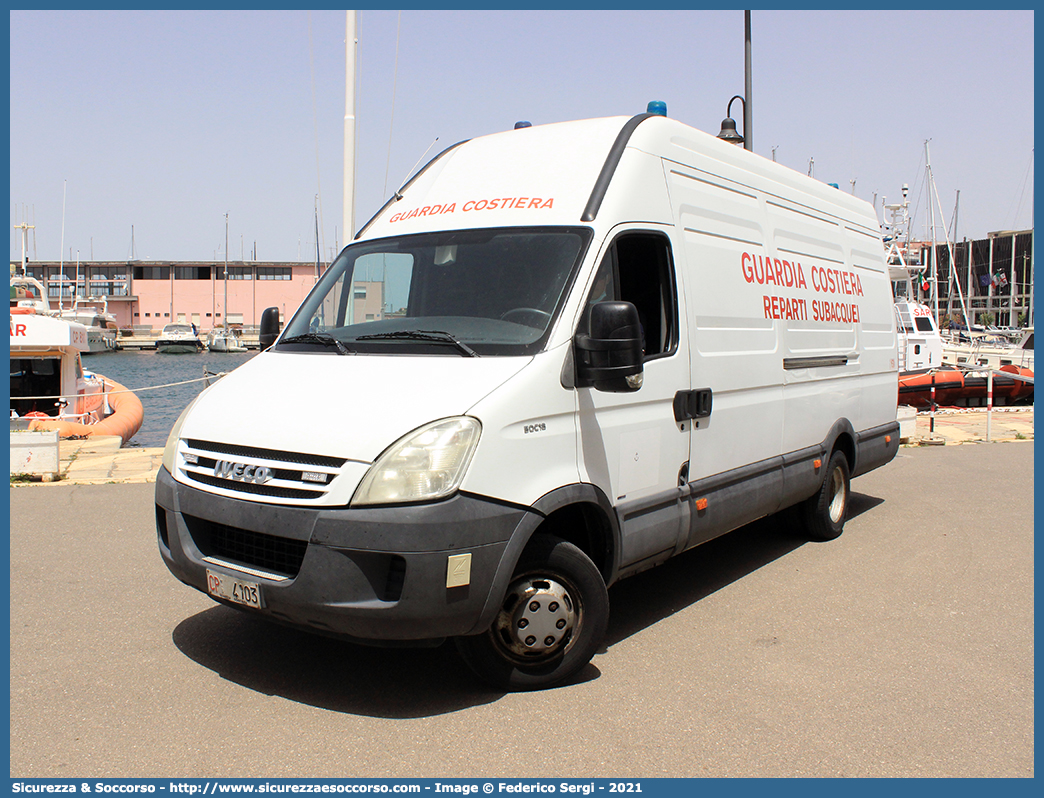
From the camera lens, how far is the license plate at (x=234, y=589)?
4160 millimetres

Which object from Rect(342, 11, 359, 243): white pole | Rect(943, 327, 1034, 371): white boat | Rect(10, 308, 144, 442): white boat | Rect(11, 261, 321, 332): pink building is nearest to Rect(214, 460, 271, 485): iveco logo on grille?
Rect(342, 11, 359, 243): white pole

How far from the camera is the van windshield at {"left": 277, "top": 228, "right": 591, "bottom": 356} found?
15.0ft

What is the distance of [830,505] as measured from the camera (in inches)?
307

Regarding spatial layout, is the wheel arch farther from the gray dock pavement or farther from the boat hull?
the boat hull

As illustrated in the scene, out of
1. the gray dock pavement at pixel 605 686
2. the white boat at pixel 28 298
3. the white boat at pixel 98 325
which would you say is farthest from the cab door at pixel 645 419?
the white boat at pixel 98 325

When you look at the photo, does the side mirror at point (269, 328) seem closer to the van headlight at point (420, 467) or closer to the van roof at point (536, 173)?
the van roof at point (536, 173)

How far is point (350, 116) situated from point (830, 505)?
7.54 metres

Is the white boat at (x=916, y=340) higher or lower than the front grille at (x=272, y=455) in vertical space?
higher

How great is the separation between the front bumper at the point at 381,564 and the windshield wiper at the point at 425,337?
0.83 meters

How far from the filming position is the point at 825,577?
6645mm

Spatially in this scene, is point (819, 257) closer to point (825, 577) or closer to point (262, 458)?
point (825, 577)

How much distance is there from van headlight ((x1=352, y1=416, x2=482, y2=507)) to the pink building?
92.6m

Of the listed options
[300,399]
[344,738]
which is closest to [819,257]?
[300,399]

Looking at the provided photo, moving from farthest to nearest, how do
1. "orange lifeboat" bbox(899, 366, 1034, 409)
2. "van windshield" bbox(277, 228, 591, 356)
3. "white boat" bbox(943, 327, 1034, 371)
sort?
"white boat" bbox(943, 327, 1034, 371) < "orange lifeboat" bbox(899, 366, 1034, 409) < "van windshield" bbox(277, 228, 591, 356)
